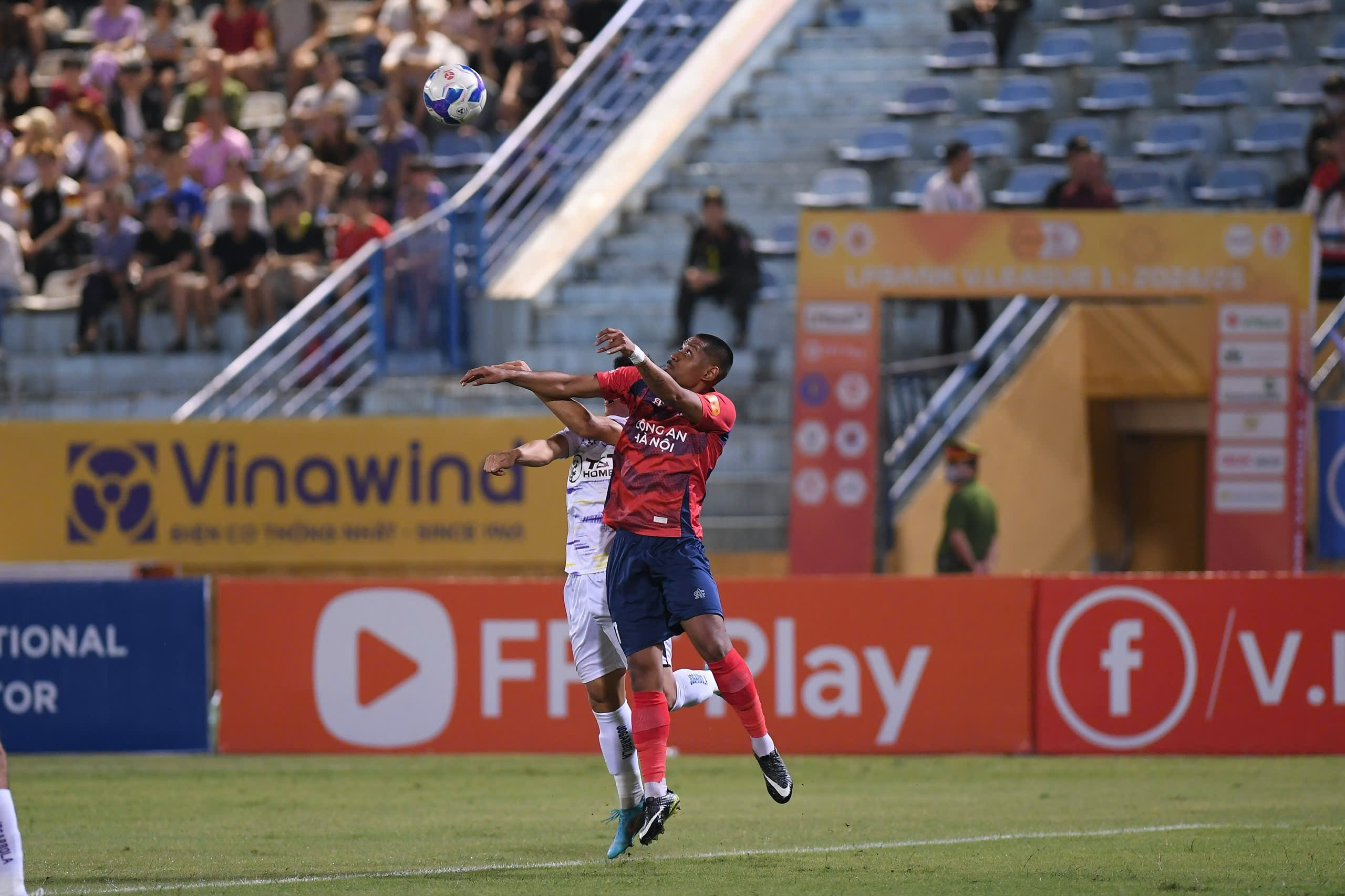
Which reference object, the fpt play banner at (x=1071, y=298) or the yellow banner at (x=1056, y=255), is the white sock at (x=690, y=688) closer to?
the fpt play banner at (x=1071, y=298)

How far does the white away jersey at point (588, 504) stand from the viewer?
31.7ft

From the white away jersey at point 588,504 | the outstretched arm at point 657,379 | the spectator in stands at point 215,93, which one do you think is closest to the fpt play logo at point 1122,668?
the white away jersey at point 588,504

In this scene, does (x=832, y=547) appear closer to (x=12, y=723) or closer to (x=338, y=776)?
(x=338, y=776)

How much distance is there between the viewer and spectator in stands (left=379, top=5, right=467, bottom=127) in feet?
70.5

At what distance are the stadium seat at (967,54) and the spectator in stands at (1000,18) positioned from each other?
77 mm

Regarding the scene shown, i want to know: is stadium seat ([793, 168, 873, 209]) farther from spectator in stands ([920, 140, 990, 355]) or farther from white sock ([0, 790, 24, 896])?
white sock ([0, 790, 24, 896])

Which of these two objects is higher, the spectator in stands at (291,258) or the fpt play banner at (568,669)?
the spectator in stands at (291,258)

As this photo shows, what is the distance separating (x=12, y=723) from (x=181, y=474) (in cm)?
388

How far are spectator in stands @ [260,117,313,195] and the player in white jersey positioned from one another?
11.8m

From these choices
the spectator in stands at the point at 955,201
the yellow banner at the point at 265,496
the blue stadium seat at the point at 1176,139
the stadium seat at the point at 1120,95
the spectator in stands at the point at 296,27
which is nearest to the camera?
the yellow banner at the point at 265,496

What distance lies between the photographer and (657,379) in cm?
868

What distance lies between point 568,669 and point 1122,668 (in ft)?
12.2

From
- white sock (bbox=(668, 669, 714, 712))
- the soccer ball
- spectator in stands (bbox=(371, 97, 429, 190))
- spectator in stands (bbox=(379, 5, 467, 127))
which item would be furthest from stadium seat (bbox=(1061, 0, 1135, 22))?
white sock (bbox=(668, 669, 714, 712))

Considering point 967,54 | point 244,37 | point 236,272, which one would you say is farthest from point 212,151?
point 967,54
